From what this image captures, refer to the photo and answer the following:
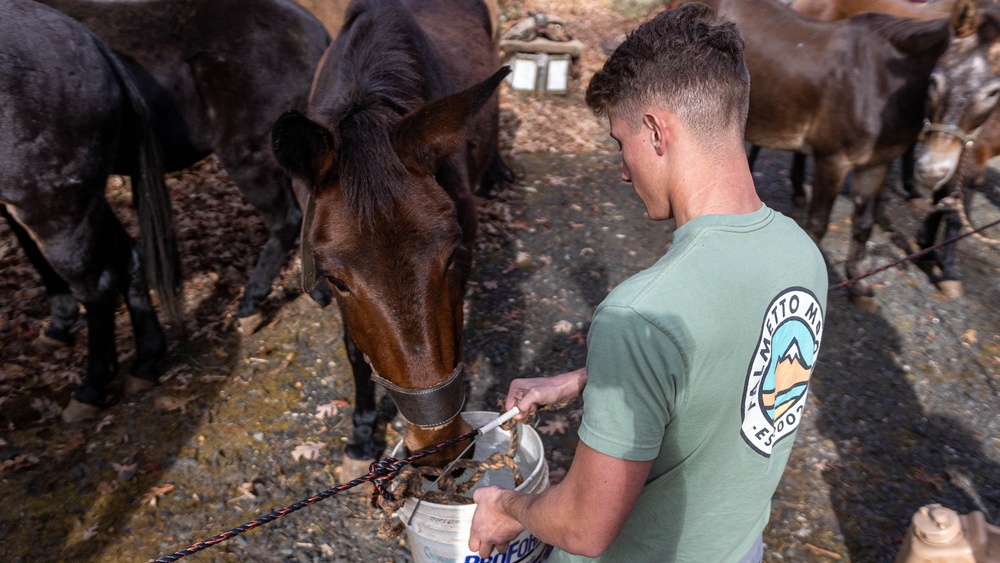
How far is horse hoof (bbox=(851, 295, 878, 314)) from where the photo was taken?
567 cm

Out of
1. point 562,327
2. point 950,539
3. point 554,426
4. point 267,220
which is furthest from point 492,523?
point 267,220

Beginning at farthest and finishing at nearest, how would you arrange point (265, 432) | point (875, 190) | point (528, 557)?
1. point (875, 190)
2. point (265, 432)
3. point (528, 557)

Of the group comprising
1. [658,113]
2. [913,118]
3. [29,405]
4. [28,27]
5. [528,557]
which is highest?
[658,113]

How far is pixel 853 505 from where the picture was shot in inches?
150

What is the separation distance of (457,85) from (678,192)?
10.8 ft

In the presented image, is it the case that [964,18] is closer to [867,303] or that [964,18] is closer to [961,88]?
[961,88]

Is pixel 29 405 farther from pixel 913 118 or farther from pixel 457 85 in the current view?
pixel 913 118

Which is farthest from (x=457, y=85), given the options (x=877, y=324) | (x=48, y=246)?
(x=877, y=324)

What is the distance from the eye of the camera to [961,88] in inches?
183

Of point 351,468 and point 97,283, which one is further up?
point 97,283

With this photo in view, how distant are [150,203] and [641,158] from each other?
168 inches

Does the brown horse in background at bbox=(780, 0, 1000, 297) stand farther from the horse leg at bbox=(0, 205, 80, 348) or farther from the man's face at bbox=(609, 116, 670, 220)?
the horse leg at bbox=(0, 205, 80, 348)

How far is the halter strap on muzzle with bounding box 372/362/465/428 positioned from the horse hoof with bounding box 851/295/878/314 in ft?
16.2

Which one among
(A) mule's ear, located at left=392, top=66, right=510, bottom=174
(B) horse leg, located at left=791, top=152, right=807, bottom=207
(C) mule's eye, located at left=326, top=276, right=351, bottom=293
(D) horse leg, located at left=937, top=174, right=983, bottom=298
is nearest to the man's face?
(A) mule's ear, located at left=392, top=66, right=510, bottom=174
